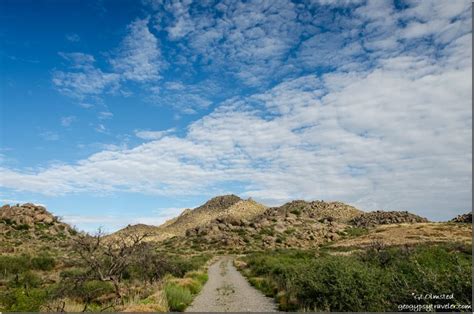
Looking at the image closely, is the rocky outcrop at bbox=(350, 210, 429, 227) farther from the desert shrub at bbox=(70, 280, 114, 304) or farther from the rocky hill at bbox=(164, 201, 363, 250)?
the desert shrub at bbox=(70, 280, 114, 304)

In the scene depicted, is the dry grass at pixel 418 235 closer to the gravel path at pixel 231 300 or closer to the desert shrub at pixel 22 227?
the gravel path at pixel 231 300

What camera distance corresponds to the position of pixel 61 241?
6894 cm

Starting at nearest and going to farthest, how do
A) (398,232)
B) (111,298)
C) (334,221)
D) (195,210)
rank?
(111,298), (398,232), (334,221), (195,210)

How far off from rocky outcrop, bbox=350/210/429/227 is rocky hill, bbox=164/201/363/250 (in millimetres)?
6336

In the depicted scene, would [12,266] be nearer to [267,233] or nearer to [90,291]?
[90,291]

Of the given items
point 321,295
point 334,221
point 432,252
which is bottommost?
point 321,295

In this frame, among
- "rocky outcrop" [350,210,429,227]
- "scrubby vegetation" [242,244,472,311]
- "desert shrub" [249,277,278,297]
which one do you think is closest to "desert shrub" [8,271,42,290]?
"desert shrub" [249,277,278,297]

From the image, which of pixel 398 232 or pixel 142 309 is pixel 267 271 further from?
pixel 398 232

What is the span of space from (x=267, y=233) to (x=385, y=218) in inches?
A: 1602

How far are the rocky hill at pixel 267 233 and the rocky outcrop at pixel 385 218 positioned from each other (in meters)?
6.34

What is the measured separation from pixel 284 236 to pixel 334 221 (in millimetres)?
23286

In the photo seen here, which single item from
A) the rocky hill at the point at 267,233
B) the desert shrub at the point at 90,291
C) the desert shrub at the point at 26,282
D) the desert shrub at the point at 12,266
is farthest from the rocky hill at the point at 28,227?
the desert shrub at the point at 90,291

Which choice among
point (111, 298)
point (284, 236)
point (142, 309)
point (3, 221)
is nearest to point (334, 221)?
point (284, 236)

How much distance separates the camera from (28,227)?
7188 centimetres
